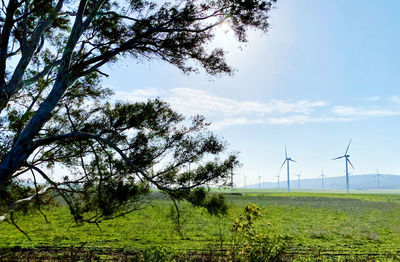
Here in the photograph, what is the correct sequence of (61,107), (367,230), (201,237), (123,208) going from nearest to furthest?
(123,208) < (61,107) < (201,237) < (367,230)

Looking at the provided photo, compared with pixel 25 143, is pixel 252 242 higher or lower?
lower

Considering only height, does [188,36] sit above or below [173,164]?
above

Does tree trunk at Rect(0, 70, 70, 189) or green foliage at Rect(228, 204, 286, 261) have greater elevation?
tree trunk at Rect(0, 70, 70, 189)

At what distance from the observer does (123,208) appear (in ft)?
23.2

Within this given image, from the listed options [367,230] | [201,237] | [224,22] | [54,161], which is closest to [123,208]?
[54,161]

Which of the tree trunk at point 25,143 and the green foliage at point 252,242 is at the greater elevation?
the tree trunk at point 25,143

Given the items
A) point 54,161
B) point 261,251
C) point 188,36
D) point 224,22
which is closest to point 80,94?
point 54,161

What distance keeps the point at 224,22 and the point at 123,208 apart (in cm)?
457

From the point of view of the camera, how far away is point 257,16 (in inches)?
299

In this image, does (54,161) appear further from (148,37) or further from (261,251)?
(261,251)

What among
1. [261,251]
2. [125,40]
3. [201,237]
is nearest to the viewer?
[261,251]

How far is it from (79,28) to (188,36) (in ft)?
7.78

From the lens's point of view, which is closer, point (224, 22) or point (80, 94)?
point (224, 22)

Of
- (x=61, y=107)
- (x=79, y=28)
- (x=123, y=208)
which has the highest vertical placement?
(x=79, y=28)
